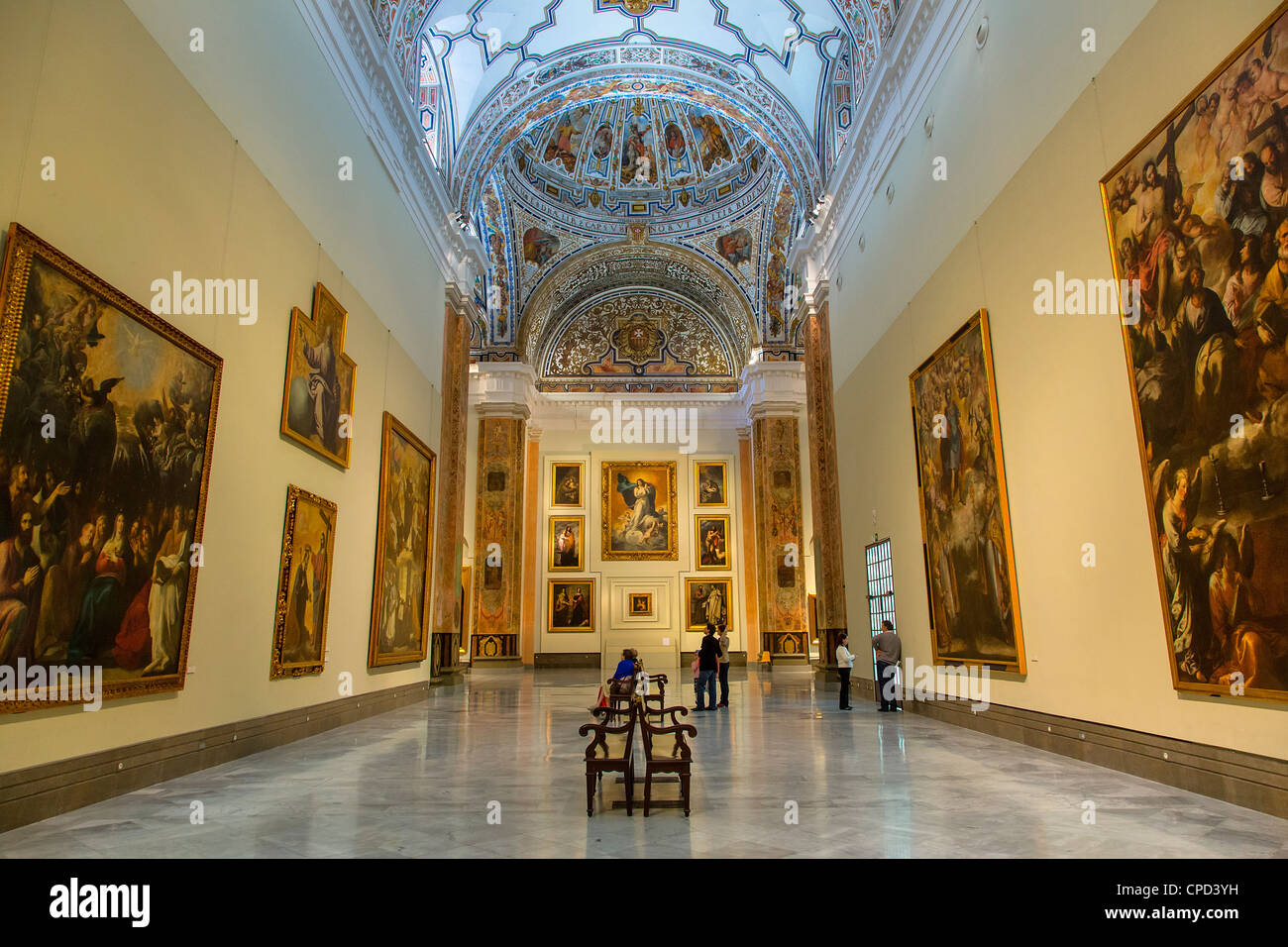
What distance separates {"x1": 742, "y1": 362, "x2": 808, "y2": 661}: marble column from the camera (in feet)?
78.7

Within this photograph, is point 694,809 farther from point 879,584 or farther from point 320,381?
point 879,584

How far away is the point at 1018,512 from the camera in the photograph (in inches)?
300

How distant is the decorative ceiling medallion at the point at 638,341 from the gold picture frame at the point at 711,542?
6240mm

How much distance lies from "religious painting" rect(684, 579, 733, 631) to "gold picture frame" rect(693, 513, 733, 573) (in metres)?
0.50

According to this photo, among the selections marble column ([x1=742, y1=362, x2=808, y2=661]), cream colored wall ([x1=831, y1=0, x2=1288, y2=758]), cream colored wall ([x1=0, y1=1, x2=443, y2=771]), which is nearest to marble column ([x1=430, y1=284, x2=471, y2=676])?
cream colored wall ([x1=0, y1=1, x2=443, y2=771])

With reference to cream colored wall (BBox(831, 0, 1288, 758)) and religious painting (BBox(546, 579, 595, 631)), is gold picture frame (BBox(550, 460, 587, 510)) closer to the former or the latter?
religious painting (BBox(546, 579, 595, 631))

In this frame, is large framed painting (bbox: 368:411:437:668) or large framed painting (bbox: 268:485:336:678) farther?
large framed painting (bbox: 368:411:437:668)

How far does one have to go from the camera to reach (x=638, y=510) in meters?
26.7

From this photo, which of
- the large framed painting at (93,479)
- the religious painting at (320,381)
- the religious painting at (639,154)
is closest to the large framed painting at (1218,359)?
the large framed painting at (93,479)

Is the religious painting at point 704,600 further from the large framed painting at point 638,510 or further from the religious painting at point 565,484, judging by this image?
the religious painting at point 565,484

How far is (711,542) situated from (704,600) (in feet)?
6.67

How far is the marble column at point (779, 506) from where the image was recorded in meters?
24.0

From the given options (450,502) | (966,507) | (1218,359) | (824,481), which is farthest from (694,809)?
(824,481)
